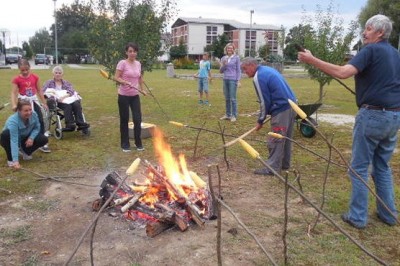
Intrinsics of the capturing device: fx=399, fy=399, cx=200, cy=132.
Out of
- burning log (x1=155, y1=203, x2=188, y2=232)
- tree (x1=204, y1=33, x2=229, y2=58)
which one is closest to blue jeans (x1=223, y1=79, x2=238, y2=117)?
burning log (x1=155, y1=203, x2=188, y2=232)

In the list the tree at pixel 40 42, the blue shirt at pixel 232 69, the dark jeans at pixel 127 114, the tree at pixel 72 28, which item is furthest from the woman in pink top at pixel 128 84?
the tree at pixel 40 42

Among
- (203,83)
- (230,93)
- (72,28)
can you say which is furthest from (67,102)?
(72,28)

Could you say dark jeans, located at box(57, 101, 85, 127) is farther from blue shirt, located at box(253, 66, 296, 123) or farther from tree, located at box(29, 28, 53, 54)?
tree, located at box(29, 28, 53, 54)

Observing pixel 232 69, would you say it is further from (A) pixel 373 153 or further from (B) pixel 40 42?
(B) pixel 40 42

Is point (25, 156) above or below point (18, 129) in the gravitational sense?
below

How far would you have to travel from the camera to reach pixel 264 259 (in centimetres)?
356

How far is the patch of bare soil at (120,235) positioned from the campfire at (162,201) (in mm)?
98

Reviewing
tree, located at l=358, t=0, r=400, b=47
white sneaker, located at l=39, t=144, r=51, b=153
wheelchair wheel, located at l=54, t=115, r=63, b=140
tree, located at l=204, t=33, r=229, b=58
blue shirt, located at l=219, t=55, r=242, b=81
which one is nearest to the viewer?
white sneaker, located at l=39, t=144, r=51, b=153

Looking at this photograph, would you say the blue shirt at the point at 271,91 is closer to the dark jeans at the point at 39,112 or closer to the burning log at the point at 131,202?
the burning log at the point at 131,202

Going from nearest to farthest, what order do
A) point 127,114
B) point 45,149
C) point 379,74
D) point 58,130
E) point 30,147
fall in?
point 379,74 → point 30,147 → point 127,114 → point 45,149 → point 58,130

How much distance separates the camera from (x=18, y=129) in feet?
20.0

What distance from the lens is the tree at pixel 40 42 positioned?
279 ft

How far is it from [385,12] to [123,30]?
1521 inches

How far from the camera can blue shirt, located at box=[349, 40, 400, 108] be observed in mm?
3738
